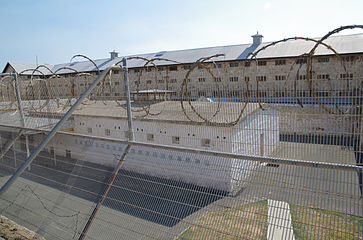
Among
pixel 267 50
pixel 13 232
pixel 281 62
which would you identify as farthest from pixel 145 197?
pixel 267 50

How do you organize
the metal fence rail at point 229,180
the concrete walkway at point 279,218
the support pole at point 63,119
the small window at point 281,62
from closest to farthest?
the concrete walkway at point 279,218 → the metal fence rail at point 229,180 → the support pole at point 63,119 → the small window at point 281,62

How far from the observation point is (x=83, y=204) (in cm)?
387

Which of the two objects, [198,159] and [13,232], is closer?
[198,159]

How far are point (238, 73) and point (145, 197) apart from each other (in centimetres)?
804

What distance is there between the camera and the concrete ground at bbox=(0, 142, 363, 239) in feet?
9.07

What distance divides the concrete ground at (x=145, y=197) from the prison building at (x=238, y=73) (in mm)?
843

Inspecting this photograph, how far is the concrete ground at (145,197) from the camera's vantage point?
2764 millimetres

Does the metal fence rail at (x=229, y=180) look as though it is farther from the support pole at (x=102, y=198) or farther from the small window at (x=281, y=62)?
the small window at (x=281, y=62)

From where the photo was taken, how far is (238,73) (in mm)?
10523

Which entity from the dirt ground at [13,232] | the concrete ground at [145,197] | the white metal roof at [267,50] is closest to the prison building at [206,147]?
the concrete ground at [145,197]

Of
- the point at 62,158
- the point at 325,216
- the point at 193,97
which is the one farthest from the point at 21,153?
the point at 325,216

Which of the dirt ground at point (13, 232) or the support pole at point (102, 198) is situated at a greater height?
the support pole at point (102, 198)

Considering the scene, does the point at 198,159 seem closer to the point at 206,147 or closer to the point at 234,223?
the point at 234,223

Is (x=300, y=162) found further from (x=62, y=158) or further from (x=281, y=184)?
(x=62, y=158)
